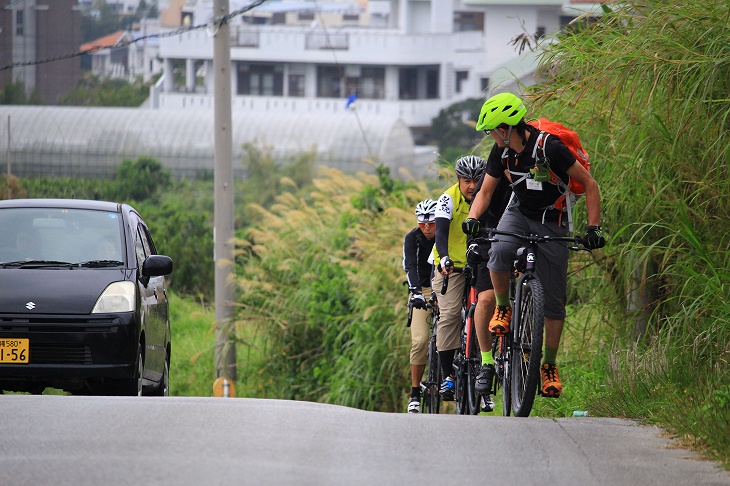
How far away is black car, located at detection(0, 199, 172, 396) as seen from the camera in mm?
9648

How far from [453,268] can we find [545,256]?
208 cm

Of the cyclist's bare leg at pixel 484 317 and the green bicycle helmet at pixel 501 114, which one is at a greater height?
the green bicycle helmet at pixel 501 114

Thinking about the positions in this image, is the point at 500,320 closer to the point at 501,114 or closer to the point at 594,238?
the point at 594,238

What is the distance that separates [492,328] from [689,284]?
1.61m

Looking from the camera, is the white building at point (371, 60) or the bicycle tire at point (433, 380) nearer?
the bicycle tire at point (433, 380)

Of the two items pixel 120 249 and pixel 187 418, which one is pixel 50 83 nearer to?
pixel 120 249

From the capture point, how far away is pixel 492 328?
348 inches

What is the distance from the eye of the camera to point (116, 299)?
9.91 meters

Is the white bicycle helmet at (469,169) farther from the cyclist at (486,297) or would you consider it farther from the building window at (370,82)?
the building window at (370,82)

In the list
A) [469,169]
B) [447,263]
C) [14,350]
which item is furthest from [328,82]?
[14,350]

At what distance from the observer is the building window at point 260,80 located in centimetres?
7488

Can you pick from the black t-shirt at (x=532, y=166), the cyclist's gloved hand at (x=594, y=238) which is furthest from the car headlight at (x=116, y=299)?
the cyclist's gloved hand at (x=594, y=238)

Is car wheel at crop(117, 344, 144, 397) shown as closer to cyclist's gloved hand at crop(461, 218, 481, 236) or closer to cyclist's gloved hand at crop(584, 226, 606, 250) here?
cyclist's gloved hand at crop(461, 218, 481, 236)

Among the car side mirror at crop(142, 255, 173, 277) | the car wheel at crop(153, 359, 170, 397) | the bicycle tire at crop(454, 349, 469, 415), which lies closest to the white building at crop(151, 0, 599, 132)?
the car wheel at crop(153, 359, 170, 397)
